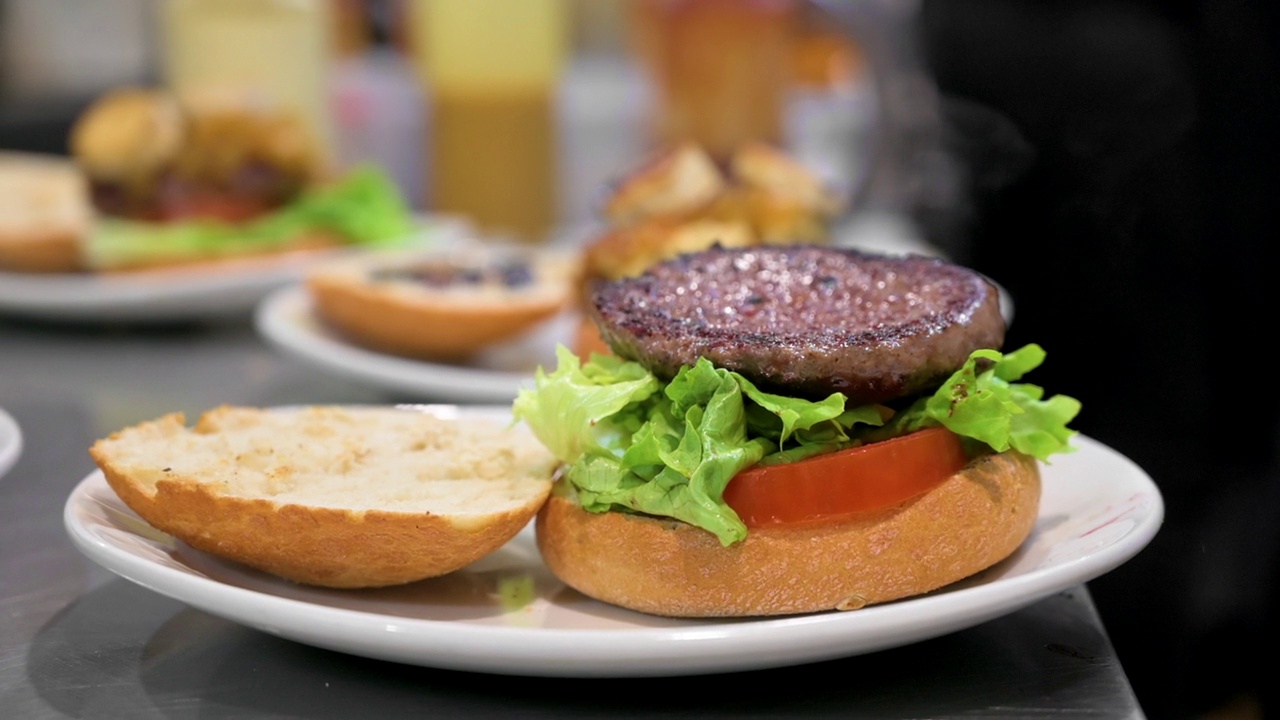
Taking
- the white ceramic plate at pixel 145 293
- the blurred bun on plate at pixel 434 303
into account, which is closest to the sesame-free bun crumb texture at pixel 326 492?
the blurred bun on plate at pixel 434 303

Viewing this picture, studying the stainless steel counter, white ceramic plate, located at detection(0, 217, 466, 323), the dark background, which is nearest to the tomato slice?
the stainless steel counter

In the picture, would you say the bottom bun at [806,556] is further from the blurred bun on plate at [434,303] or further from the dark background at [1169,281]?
the blurred bun on plate at [434,303]

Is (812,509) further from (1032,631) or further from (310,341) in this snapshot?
(310,341)

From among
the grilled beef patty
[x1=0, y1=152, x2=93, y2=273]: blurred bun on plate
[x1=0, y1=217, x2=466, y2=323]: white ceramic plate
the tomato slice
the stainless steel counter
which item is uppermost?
the grilled beef patty

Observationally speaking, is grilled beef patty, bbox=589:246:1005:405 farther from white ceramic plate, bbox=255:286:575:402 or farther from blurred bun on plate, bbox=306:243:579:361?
blurred bun on plate, bbox=306:243:579:361

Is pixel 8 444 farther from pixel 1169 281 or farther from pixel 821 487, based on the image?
pixel 1169 281

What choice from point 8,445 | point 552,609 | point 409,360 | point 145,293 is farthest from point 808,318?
point 145,293
